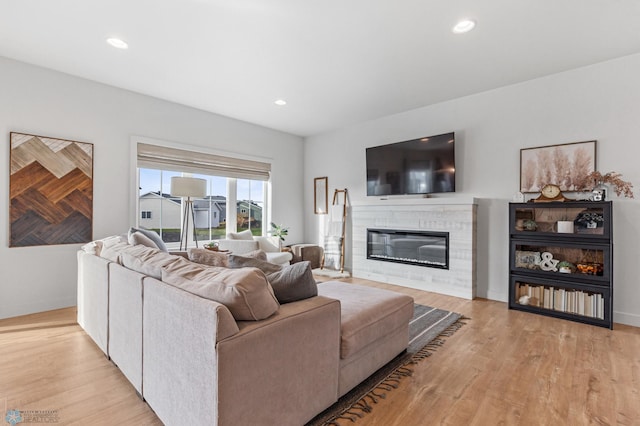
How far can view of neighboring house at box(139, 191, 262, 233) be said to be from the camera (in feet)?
13.8

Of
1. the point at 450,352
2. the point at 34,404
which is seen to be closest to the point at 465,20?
the point at 450,352

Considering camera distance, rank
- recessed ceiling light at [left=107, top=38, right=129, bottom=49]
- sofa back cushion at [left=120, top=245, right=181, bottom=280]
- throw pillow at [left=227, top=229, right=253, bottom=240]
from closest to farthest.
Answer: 1. sofa back cushion at [left=120, top=245, right=181, bottom=280]
2. recessed ceiling light at [left=107, top=38, right=129, bottom=49]
3. throw pillow at [left=227, top=229, right=253, bottom=240]

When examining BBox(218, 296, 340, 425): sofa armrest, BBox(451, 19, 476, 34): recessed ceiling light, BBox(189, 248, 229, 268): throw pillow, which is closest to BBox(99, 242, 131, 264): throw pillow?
BBox(189, 248, 229, 268): throw pillow

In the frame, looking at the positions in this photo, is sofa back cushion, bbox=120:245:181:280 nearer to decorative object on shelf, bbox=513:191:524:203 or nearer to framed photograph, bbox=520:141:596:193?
decorative object on shelf, bbox=513:191:524:203

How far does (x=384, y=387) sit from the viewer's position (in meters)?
1.90

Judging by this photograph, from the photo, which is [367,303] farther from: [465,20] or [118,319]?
[465,20]

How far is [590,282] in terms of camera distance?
9.85 ft

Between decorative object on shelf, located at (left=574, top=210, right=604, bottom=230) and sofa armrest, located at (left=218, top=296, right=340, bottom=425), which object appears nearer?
sofa armrest, located at (left=218, top=296, right=340, bottom=425)

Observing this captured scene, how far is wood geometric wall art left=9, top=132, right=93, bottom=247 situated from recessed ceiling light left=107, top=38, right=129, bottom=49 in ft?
4.49

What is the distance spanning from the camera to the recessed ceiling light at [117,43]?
269 centimetres

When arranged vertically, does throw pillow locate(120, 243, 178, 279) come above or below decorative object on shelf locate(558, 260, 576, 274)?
above

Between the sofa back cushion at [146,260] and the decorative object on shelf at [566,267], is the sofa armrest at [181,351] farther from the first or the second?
the decorative object on shelf at [566,267]

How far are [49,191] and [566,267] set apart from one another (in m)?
5.61

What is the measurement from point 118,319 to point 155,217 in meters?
2.56
